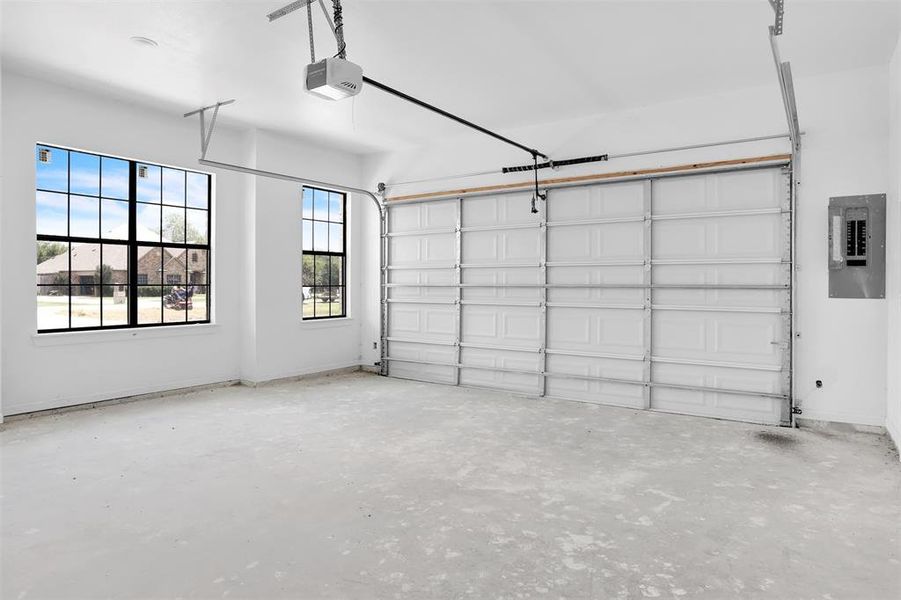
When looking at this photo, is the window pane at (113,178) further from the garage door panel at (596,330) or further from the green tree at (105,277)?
the garage door panel at (596,330)

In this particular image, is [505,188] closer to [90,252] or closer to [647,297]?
[647,297]

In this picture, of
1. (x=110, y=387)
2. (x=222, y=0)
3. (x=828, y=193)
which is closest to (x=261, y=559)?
(x=222, y=0)

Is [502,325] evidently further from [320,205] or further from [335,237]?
[320,205]

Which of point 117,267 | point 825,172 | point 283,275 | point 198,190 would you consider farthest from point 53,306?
point 825,172

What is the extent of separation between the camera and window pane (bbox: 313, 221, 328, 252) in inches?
313

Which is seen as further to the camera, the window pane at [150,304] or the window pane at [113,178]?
the window pane at [150,304]

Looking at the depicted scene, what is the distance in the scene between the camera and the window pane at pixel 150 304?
244 inches

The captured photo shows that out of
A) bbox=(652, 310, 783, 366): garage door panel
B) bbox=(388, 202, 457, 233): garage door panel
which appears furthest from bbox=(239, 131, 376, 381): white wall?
bbox=(652, 310, 783, 366): garage door panel

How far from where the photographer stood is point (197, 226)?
6.80 m

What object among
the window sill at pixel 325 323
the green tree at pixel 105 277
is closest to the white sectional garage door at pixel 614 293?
the window sill at pixel 325 323

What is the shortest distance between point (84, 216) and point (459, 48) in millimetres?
4319

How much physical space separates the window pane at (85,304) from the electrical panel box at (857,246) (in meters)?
7.46

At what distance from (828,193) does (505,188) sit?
340 centimetres

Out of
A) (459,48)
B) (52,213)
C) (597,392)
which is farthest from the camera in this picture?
(597,392)
